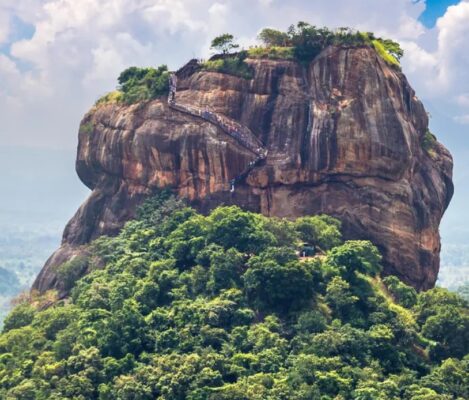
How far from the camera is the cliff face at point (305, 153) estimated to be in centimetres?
5356

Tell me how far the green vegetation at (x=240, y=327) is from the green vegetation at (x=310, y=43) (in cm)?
1116

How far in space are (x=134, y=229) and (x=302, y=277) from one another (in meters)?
14.3

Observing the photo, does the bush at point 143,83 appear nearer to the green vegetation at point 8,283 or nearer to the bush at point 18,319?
the bush at point 18,319

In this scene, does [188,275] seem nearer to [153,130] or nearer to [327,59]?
[153,130]

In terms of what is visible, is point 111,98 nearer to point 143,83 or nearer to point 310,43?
point 143,83

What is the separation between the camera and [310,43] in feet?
188

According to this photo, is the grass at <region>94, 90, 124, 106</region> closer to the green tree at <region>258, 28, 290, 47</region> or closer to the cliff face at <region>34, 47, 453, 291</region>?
the cliff face at <region>34, 47, 453, 291</region>

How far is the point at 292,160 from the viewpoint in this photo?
55062 mm

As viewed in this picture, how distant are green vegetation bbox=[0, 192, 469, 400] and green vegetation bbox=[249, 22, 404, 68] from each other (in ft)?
36.6

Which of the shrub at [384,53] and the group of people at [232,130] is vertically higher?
the shrub at [384,53]

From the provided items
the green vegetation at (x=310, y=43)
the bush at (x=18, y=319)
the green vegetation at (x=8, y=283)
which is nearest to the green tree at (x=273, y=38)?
the green vegetation at (x=310, y=43)

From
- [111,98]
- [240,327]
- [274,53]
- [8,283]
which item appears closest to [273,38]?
[274,53]

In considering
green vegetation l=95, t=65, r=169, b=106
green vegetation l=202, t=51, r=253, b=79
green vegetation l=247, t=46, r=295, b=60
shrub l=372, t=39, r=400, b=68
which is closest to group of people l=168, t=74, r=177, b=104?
green vegetation l=95, t=65, r=169, b=106

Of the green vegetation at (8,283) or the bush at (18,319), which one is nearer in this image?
the bush at (18,319)
